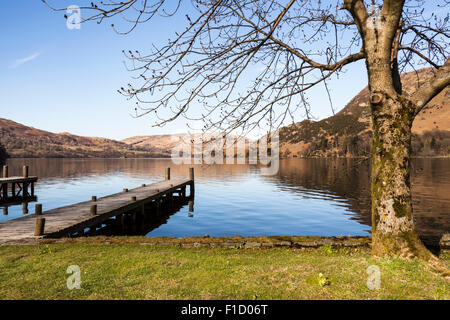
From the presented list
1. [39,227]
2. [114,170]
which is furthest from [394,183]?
[114,170]

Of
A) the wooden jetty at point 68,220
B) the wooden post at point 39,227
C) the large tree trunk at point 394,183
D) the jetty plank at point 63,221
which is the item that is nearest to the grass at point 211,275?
the large tree trunk at point 394,183

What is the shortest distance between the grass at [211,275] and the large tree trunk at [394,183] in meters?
0.41

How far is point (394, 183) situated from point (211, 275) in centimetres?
451

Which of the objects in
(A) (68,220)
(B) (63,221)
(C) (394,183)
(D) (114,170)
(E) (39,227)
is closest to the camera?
(C) (394,183)

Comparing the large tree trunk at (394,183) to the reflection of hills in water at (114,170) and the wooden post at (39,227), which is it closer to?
the wooden post at (39,227)

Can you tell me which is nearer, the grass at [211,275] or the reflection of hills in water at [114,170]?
the grass at [211,275]

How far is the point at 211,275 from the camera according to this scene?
6.41 m

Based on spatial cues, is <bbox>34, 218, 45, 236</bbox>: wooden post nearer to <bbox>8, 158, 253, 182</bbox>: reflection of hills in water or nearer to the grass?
the grass

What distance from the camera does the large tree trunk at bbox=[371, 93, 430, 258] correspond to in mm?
6824

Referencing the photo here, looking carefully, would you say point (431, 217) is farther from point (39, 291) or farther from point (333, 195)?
point (39, 291)

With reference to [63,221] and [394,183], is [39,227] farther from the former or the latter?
[394,183]

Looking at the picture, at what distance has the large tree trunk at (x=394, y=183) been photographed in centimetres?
682
